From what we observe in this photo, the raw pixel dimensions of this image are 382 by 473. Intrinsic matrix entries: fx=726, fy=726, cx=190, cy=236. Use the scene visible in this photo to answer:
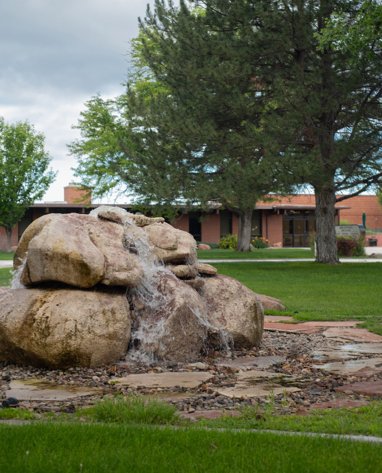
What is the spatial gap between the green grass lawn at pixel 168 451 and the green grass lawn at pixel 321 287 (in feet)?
21.0

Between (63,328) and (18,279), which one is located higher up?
(18,279)

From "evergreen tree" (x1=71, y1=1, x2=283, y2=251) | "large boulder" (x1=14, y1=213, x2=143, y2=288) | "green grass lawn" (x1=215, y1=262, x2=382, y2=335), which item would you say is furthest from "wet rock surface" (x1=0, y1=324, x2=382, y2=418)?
"evergreen tree" (x1=71, y1=1, x2=283, y2=251)

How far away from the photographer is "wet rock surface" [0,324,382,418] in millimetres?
6086

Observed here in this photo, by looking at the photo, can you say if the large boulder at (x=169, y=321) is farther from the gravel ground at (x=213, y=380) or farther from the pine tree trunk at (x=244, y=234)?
the pine tree trunk at (x=244, y=234)

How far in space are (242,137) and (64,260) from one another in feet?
56.1

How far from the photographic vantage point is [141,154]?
2786 cm

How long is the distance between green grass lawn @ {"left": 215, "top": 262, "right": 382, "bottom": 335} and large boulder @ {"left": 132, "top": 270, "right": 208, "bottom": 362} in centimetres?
327

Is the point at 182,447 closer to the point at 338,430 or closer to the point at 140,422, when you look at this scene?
the point at 140,422

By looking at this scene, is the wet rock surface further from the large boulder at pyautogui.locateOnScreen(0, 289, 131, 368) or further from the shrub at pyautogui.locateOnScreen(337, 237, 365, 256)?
the shrub at pyautogui.locateOnScreen(337, 237, 365, 256)

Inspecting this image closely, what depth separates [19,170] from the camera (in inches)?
1907

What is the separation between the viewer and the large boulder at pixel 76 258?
8070 millimetres

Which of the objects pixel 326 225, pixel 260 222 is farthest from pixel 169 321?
pixel 260 222

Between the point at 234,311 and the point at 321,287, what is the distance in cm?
1015

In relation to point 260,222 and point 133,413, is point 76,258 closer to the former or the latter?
point 133,413
